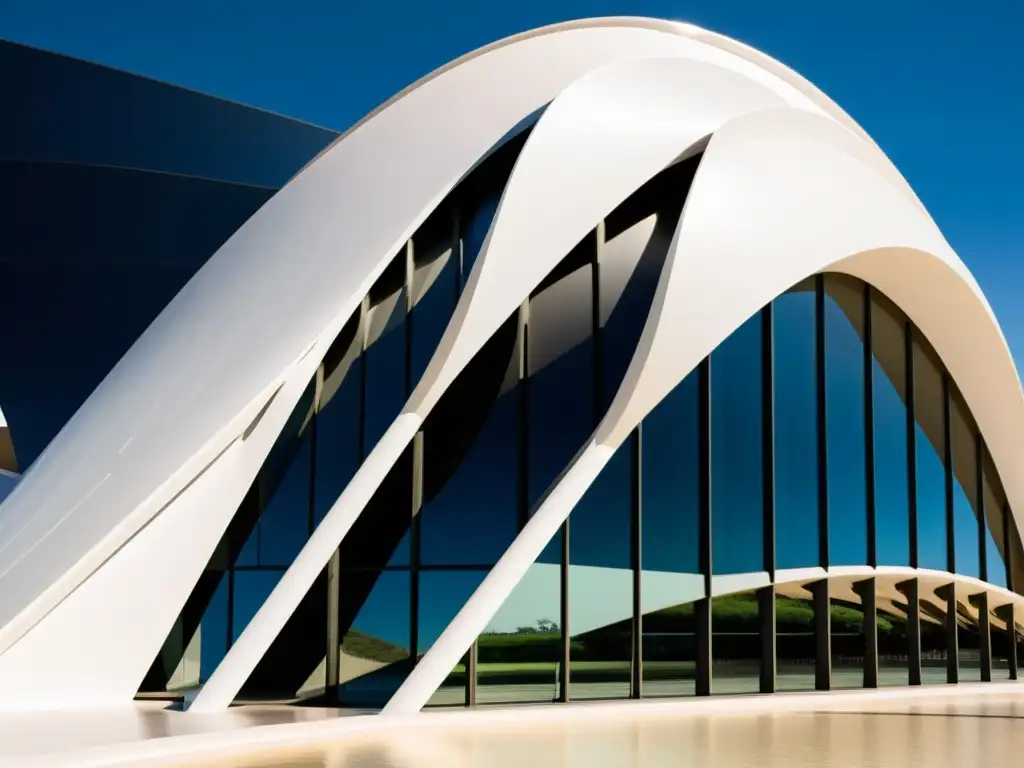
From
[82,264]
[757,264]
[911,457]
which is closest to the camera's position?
[757,264]

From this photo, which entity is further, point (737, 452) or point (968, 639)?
point (968, 639)

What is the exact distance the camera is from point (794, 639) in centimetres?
1966

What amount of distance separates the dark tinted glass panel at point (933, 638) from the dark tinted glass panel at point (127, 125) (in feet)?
58.3

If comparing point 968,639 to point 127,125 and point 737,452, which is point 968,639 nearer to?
point 737,452

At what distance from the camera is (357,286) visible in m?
15.9

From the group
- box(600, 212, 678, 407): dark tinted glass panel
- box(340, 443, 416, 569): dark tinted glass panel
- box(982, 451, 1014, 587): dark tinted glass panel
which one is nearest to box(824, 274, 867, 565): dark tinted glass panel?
box(600, 212, 678, 407): dark tinted glass panel

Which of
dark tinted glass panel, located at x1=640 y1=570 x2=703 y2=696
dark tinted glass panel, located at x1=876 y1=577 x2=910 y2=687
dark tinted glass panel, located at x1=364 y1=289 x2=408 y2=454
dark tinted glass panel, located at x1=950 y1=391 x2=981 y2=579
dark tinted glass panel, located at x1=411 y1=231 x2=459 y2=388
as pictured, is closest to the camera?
dark tinted glass panel, located at x1=364 y1=289 x2=408 y2=454

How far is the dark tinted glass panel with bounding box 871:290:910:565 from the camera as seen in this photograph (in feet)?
73.7

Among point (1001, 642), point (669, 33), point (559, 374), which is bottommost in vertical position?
point (1001, 642)

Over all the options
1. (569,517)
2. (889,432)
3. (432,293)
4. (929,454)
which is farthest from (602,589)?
(929,454)

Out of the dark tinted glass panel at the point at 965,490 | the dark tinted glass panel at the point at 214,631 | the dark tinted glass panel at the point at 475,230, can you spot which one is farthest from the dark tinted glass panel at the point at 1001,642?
the dark tinted glass panel at the point at 214,631

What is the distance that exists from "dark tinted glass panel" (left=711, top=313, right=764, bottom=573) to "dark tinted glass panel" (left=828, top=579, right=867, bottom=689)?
7.83 ft

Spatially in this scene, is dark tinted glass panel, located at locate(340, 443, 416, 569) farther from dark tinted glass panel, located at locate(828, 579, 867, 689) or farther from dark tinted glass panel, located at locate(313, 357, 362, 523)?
dark tinted glass panel, located at locate(828, 579, 867, 689)

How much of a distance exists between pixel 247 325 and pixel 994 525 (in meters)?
16.8
